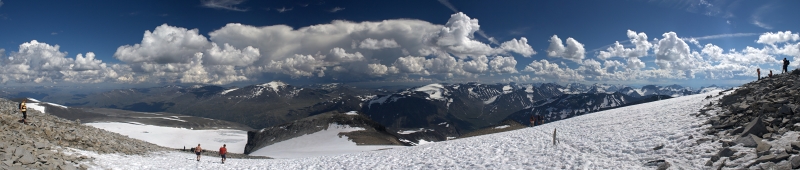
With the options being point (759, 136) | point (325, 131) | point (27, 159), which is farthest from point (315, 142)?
point (759, 136)

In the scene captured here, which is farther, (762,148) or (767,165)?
(762,148)

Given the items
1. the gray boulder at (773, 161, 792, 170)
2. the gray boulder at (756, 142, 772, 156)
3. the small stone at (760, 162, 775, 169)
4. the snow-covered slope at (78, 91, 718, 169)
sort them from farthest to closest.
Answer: the snow-covered slope at (78, 91, 718, 169), the gray boulder at (756, 142, 772, 156), the small stone at (760, 162, 775, 169), the gray boulder at (773, 161, 792, 170)

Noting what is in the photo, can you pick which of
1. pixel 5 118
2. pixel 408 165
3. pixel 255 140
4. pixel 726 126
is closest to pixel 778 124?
pixel 726 126

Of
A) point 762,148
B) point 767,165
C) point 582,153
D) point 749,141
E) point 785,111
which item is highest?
point 785,111

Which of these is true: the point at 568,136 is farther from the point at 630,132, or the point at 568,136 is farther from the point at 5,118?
the point at 5,118

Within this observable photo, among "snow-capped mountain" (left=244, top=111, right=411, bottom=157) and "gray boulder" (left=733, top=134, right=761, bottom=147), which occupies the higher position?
"gray boulder" (left=733, top=134, right=761, bottom=147)

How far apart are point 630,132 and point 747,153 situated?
1013cm

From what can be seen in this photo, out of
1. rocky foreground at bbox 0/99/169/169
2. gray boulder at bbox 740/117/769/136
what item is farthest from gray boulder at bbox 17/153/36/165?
gray boulder at bbox 740/117/769/136

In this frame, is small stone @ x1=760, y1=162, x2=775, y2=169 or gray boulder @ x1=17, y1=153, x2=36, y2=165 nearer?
small stone @ x1=760, y1=162, x2=775, y2=169

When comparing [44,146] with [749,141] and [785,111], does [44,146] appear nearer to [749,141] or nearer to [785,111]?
[749,141]

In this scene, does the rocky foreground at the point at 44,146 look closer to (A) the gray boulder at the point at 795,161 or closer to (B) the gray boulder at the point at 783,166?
(B) the gray boulder at the point at 783,166

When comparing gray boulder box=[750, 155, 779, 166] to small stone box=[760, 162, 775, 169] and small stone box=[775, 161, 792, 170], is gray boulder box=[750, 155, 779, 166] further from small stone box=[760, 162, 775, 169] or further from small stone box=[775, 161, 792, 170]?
small stone box=[775, 161, 792, 170]

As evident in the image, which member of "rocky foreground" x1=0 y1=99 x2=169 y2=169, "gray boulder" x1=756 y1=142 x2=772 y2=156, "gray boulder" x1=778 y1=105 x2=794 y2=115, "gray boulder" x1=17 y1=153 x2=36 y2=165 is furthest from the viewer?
"rocky foreground" x1=0 y1=99 x2=169 y2=169

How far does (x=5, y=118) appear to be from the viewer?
26.1m
